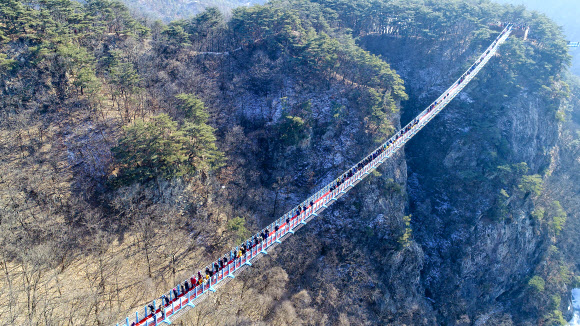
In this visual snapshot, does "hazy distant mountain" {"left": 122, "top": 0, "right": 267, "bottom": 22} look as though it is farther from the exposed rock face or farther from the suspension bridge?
the suspension bridge

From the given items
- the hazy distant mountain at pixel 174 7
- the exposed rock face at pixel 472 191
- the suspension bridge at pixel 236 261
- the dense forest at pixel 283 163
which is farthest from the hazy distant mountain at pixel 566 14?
the suspension bridge at pixel 236 261

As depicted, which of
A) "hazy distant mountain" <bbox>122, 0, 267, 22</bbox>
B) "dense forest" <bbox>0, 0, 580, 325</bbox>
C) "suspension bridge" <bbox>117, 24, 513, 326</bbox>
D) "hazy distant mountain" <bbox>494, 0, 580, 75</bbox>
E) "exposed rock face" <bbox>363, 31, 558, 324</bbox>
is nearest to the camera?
"suspension bridge" <bbox>117, 24, 513, 326</bbox>

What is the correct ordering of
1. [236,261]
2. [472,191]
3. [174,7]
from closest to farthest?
[236,261] → [472,191] → [174,7]

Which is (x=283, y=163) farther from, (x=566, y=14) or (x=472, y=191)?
(x=566, y=14)

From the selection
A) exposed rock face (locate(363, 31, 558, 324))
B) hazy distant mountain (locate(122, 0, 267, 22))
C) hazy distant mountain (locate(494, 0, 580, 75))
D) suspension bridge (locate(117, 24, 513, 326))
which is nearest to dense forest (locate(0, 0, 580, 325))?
exposed rock face (locate(363, 31, 558, 324))

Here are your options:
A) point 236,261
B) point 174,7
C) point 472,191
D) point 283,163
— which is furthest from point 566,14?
point 236,261
